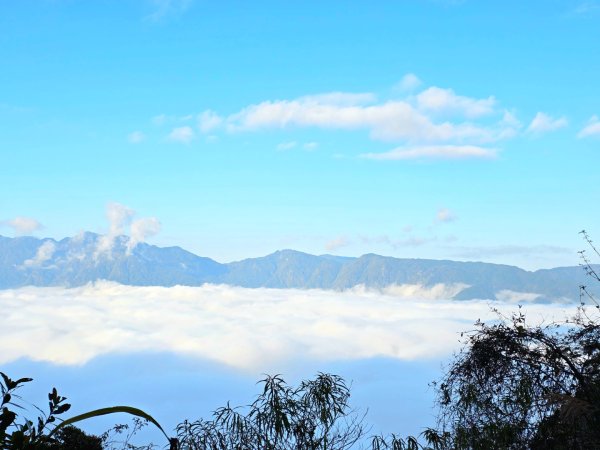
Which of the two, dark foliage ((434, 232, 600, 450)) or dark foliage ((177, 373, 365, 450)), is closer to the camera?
dark foliage ((177, 373, 365, 450))

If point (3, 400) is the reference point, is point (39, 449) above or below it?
below

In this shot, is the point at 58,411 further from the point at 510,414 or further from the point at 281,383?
the point at 510,414

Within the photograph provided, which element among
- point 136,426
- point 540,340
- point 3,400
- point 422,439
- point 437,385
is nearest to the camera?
point 3,400

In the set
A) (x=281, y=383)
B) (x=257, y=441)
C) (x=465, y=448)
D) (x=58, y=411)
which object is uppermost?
(x=58, y=411)

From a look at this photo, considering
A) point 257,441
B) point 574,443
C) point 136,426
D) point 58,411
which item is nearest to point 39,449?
point 58,411

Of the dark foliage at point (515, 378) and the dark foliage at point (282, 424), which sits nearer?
the dark foliage at point (282, 424)

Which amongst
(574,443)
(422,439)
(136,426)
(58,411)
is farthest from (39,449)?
Answer: (136,426)

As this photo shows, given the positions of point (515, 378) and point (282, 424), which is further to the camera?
point (515, 378)

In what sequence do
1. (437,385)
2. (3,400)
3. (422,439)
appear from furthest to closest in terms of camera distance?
(437,385) < (422,439) < (3,400)

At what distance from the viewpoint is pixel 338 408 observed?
10305mm

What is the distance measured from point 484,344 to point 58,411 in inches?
443

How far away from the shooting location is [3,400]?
2.62 m

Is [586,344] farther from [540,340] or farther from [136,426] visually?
[136,426]

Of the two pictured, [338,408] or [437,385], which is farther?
[437,385]
